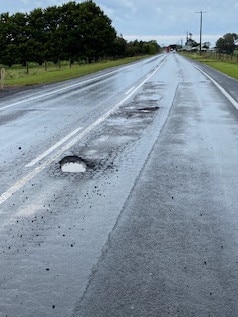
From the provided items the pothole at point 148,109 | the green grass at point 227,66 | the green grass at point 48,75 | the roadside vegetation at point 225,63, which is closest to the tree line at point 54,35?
the roadside vegetation at point 225,63

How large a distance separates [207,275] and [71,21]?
8367cm

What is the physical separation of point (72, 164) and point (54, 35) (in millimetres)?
76295

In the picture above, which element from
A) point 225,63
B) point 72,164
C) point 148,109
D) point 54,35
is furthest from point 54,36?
point 72,164

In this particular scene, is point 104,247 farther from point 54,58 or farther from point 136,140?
point 54,58

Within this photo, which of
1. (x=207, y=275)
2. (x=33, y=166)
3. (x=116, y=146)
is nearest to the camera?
(x=207, y=275)

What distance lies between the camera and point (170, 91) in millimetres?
20688

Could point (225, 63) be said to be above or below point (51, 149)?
below

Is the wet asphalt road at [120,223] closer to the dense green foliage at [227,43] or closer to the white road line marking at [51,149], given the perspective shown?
the white road line marking at [51,149]

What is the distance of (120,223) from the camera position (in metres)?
5.16

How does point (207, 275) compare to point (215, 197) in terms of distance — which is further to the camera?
point (215, 197)

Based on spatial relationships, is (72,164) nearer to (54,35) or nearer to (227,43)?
(54,35)

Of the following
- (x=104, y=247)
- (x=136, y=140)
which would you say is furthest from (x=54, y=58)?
(x=104, y=247)

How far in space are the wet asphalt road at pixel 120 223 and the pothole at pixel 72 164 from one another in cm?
13

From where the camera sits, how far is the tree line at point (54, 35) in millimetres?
78312
